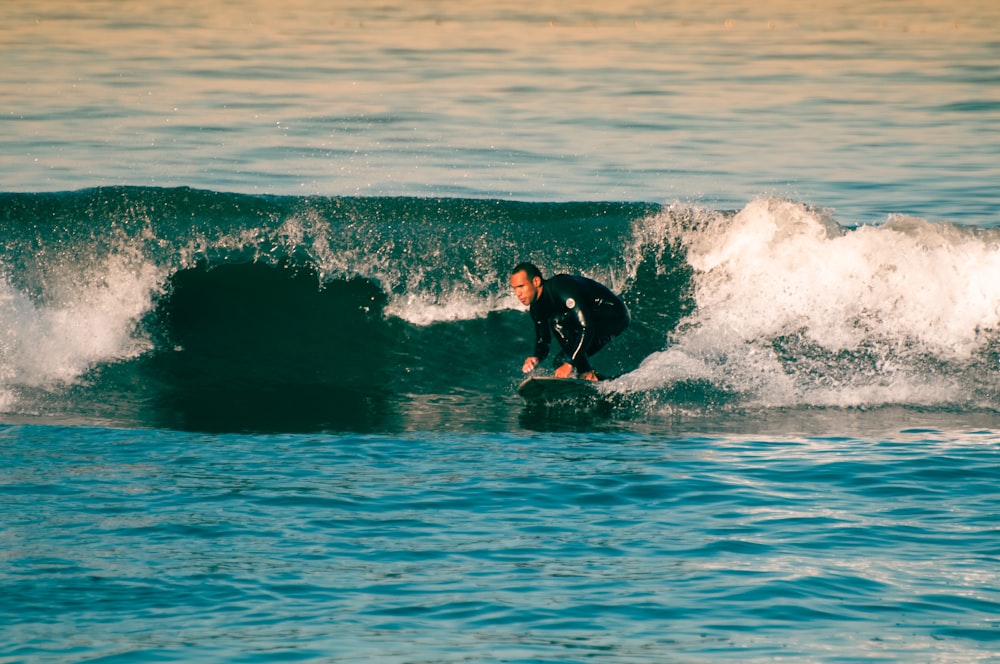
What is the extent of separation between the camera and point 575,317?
35.6ft

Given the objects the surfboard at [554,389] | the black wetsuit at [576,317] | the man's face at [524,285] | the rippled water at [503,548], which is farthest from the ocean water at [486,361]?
the man's face at [524,285]

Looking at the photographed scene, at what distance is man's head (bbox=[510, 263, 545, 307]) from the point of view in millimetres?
10523

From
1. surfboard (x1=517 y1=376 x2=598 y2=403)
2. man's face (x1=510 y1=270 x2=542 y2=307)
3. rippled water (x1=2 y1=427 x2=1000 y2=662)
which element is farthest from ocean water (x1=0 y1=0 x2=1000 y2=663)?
man's face (x1=510 y1=270 x2=542 y2=307)

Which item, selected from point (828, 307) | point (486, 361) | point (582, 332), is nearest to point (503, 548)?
point (582, 332)

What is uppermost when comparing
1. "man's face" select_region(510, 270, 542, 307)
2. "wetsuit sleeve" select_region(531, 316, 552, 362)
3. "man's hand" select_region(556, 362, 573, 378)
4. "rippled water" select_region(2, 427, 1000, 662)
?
"man's face" select_region(510, 270, 542, 307)

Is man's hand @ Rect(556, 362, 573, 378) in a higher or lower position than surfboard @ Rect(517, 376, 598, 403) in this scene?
higher

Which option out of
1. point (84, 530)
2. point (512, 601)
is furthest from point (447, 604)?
point (84, 530)

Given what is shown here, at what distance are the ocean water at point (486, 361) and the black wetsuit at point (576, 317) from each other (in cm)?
61

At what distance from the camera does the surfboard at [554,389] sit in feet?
36.3

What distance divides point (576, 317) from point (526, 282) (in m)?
0.59

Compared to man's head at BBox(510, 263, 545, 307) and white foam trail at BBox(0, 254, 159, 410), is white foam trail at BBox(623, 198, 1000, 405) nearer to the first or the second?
man's head at BBox(510, 263, 545, 307)

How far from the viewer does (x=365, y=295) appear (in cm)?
1489

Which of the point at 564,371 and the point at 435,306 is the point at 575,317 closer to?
the point at 564,371

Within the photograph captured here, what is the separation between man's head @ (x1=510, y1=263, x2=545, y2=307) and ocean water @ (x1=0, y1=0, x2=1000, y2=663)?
109cm
